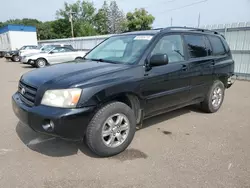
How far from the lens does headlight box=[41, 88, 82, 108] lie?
8.59 ft

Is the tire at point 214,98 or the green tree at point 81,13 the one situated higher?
the green tree at point 81,13

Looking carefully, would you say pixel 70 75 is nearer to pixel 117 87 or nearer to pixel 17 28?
pixel 117 87

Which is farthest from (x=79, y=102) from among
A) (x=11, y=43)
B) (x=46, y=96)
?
(x=11, y=43)

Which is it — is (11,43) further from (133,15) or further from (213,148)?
(133,15)

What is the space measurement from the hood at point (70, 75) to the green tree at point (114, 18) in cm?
5614

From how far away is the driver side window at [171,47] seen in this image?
142 inches

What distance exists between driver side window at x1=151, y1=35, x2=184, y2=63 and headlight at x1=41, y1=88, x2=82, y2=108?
155 cm

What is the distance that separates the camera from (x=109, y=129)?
9.89 ft

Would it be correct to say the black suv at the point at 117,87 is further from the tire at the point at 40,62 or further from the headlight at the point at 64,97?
the tire at the point at 40,62

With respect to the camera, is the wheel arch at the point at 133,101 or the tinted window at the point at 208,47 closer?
the wheel arch at the point at 133,101

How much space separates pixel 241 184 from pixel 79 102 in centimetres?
217

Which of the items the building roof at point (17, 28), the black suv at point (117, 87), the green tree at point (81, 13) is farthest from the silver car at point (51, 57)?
the green tree at point (81, 13)

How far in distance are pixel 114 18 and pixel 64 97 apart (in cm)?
5876

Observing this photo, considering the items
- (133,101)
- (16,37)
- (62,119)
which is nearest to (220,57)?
(133,101)
